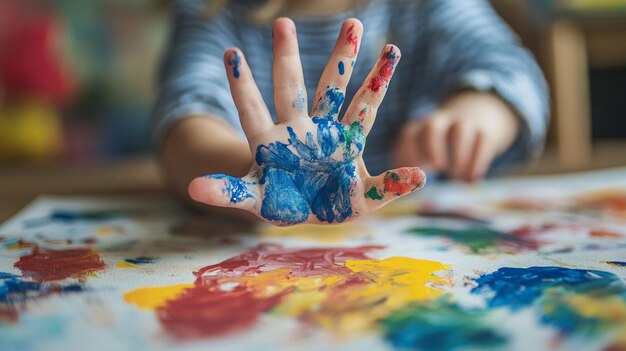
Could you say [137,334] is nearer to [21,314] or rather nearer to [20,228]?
[21,314]

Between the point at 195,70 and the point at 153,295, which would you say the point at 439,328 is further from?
the point at 195,70

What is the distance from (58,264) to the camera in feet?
1.32

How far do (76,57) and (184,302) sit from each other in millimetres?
1531

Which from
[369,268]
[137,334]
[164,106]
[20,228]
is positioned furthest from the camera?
[164,106]

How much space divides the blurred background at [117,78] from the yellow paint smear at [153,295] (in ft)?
3.12

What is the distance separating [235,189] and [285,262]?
0.21 ft

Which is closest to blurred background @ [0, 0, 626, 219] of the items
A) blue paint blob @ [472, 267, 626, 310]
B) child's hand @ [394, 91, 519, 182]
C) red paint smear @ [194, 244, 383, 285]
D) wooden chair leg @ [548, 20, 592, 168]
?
wooden chair leg @ [548, 20, 592, 168]

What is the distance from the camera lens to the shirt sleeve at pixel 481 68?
0.72 m

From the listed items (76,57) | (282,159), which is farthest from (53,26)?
(282,159)

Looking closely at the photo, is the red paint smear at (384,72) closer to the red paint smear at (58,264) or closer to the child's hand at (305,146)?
the child's hand at (305,146)

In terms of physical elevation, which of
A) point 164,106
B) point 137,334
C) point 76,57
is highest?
point 76,57

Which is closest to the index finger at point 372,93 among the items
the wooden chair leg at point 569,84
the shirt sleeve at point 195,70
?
the shirt sleeve at point 195,70

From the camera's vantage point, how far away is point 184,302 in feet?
1.05

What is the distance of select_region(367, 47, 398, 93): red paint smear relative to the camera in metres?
0.41
